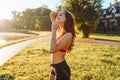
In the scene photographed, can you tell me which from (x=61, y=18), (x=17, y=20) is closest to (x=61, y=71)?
(x=61, y=18)

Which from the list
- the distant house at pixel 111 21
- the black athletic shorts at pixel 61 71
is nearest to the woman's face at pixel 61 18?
the black athletic shorts at pixel 61 71

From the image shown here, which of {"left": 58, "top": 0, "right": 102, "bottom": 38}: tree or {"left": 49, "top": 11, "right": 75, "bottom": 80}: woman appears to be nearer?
{"left": 49, "top": 11, "right": 75, "bottom": 80}: woman

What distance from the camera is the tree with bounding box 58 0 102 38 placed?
28.0 meters

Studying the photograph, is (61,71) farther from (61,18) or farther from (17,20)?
(17,20)

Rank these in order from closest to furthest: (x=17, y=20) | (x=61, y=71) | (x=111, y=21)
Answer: (x=61, y=71), (x=111, y=21), (x=17, y=20)

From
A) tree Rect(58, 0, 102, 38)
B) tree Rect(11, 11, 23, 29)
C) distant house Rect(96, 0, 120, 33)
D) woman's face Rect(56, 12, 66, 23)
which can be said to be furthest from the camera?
tree Rect(11, 11, 23, 29)

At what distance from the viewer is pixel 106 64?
9.70 metres

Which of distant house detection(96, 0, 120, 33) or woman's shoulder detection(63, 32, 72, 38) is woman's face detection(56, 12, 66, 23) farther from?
distant house detection(96, 0, 120, 33)

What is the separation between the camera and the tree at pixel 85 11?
2802cm

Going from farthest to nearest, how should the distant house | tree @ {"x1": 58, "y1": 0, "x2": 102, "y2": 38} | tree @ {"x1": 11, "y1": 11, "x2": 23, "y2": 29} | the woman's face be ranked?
tree @ {"x1": 11, "y1": 11, "x2": 23, "y2": 29}
the distant house
tree @ {"x1": 58, "y1": 0, "x2": 102, "y2": 38}
the woman's face

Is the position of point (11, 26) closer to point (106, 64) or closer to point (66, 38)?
point (106, 64)

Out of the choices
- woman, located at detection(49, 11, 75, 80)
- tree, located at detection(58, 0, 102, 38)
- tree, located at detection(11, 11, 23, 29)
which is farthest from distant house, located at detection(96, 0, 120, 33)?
woman, located at detection(49, 11, 75, 80)

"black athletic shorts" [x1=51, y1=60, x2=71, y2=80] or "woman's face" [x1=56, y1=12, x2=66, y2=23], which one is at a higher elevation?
"woman's face" [x1=56, y1=12, x2=66, y2=23]

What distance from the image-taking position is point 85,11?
1114 inches
